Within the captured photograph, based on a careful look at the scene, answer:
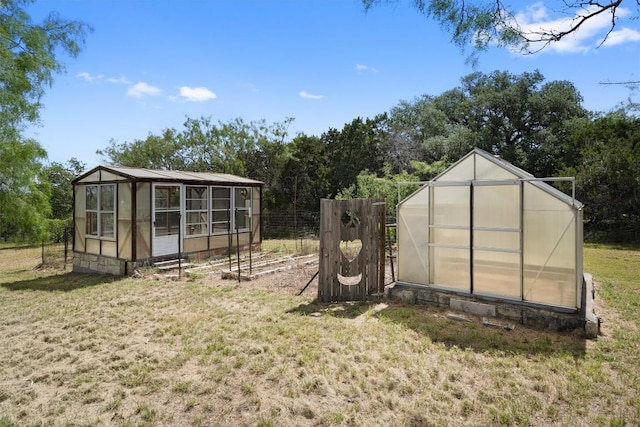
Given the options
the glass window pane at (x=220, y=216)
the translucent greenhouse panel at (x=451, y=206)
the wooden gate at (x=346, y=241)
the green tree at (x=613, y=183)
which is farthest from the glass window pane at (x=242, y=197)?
the green tree at (x=613, y=183)

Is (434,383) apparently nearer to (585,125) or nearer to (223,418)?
(223,418)

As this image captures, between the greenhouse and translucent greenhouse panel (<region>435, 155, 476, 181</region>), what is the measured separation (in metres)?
0.02

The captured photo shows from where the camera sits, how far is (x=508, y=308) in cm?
571

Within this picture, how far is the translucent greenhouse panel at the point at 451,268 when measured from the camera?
20.9ft

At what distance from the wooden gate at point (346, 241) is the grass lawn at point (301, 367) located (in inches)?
14.0

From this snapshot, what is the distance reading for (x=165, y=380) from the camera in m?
3.92

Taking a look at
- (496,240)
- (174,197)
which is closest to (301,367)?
(496,240)

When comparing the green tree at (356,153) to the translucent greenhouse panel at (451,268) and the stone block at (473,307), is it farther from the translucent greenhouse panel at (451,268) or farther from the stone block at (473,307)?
the stone block at (473,307)

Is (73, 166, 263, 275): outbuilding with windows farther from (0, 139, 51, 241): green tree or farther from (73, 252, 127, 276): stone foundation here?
(0, 139, 51, 241): green tree

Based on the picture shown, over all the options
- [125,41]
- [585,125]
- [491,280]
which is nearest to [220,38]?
[125,41]

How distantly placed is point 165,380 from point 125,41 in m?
8.65

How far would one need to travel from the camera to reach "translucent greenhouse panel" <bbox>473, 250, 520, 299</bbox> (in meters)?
5.86

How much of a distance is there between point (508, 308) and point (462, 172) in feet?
7.64

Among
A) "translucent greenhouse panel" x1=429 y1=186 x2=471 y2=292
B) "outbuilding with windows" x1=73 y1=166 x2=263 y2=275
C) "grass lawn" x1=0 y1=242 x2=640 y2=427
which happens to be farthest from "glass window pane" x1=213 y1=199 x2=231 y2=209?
"translucent greenhouse panel" x1=429 y1=186 x2=471 y2=292
